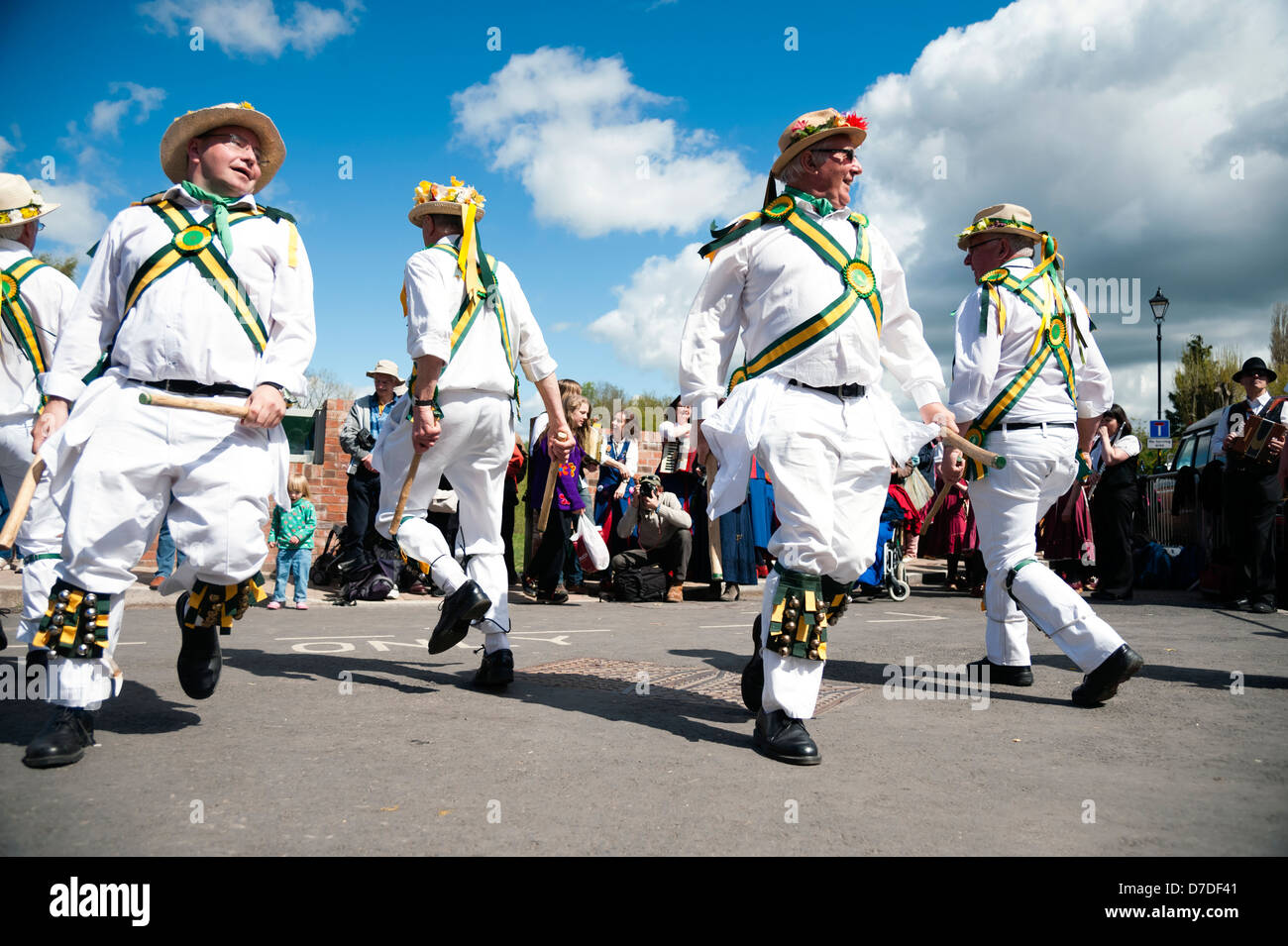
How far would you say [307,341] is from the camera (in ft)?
12.6

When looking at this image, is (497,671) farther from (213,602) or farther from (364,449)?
(364,449)

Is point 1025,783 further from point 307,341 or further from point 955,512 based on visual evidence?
point 955,512

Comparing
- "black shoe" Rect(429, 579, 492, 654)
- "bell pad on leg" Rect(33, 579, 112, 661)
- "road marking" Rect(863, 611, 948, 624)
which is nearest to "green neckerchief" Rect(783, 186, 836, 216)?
"black shoe" Rect(429, 579, 492, 654)

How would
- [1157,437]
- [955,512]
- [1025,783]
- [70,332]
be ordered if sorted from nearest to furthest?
[1025,783]
[70,332]
[955,512]
[1157,437]

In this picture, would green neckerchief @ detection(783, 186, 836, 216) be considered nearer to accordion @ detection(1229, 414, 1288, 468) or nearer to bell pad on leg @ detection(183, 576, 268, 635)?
bell pad on leg @ detection(183, 576, 268, 635)

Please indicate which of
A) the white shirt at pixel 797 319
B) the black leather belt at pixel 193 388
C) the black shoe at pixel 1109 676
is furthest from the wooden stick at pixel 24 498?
the black shoe at pixel 1109 676

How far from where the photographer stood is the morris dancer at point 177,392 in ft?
11.1

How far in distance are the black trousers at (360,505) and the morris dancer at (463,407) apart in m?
4.99

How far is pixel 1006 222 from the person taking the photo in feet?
17.9

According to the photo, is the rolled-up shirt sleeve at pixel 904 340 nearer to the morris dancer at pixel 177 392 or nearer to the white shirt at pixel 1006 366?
the white shirt at pixel 1006 366

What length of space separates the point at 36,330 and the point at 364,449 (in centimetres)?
512
